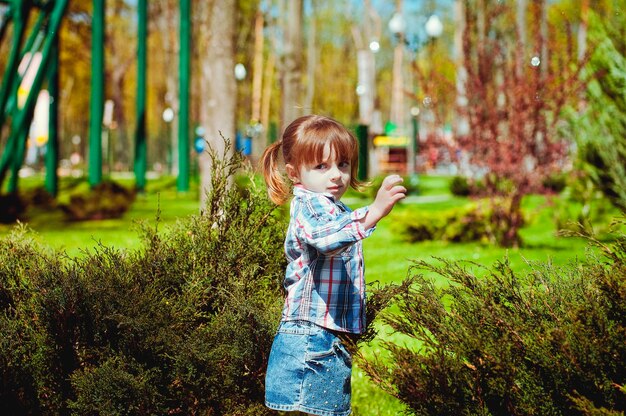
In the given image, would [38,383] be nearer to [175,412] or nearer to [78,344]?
[78,344]

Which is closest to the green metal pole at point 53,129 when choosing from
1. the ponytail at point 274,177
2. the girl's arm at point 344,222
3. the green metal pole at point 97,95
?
the green metal pole at point 97,95

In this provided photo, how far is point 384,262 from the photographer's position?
9227 millimetres

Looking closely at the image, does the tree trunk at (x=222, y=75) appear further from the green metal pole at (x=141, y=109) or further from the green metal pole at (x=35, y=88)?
the green metal pole at (x=141, y=109)

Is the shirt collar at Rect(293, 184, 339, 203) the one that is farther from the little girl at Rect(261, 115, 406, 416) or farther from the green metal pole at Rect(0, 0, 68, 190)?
the green metal pole at Rect(0, 0, 68, 190)

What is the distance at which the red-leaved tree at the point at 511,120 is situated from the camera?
9844mm

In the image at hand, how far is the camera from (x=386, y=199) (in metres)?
2.67

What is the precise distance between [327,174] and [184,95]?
16.6m

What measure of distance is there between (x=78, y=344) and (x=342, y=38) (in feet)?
179

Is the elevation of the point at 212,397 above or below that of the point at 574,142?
below

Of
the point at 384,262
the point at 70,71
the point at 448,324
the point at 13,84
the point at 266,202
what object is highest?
the point at 70,71

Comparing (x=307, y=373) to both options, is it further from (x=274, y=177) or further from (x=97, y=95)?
(x=97, y=95)

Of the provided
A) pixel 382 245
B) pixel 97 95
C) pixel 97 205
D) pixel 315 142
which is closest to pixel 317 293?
pixel 315 142

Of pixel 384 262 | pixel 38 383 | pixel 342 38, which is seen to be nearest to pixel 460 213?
pixel 384 262

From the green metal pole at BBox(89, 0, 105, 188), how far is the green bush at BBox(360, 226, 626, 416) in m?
14.9
